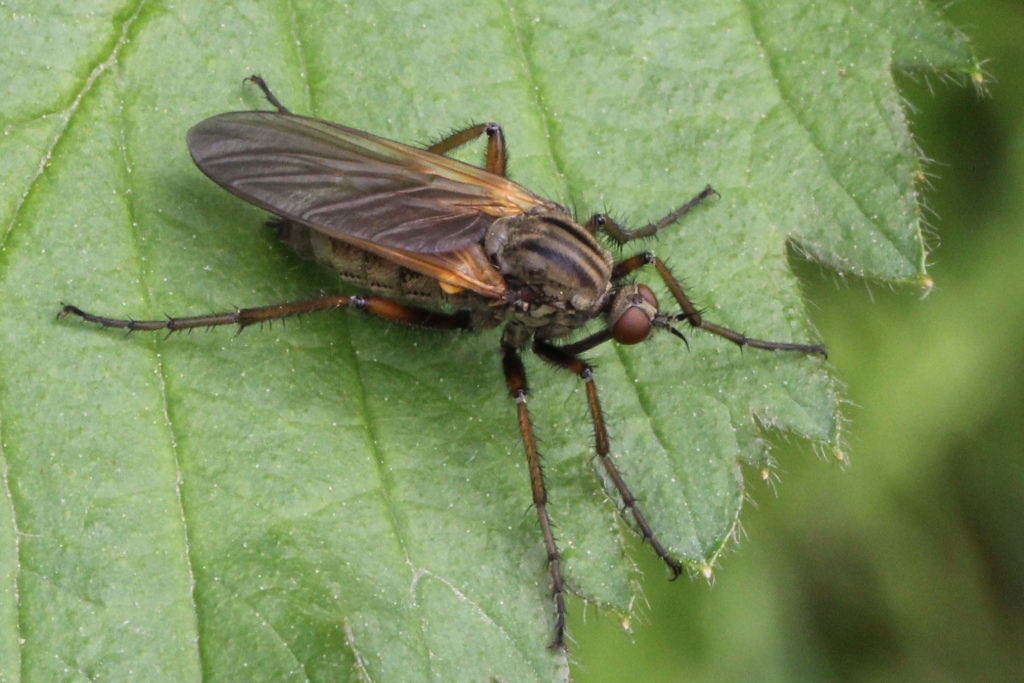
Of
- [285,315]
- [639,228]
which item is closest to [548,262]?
[639,228]

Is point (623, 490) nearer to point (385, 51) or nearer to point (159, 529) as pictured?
point (159, 529)

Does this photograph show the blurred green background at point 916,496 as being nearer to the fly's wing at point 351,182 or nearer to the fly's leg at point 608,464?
the fly's leg at point 608,464

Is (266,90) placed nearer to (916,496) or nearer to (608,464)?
(608,464)

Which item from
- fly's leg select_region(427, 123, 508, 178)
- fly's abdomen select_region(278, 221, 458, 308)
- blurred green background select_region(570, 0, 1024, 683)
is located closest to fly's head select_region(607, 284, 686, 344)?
fly's abdomen select_region(278, 221, 458, 308)

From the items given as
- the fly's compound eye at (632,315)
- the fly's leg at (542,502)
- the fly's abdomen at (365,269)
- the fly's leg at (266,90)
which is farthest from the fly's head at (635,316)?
the fly's leg at (266,90)

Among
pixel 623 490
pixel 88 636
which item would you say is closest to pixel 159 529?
pixel 88 636

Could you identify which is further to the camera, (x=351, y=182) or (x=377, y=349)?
(x=377, y=349)

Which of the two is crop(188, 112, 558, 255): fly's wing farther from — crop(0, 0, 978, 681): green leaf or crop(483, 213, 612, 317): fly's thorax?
crop(0, 0, 978, 681): green leaf
